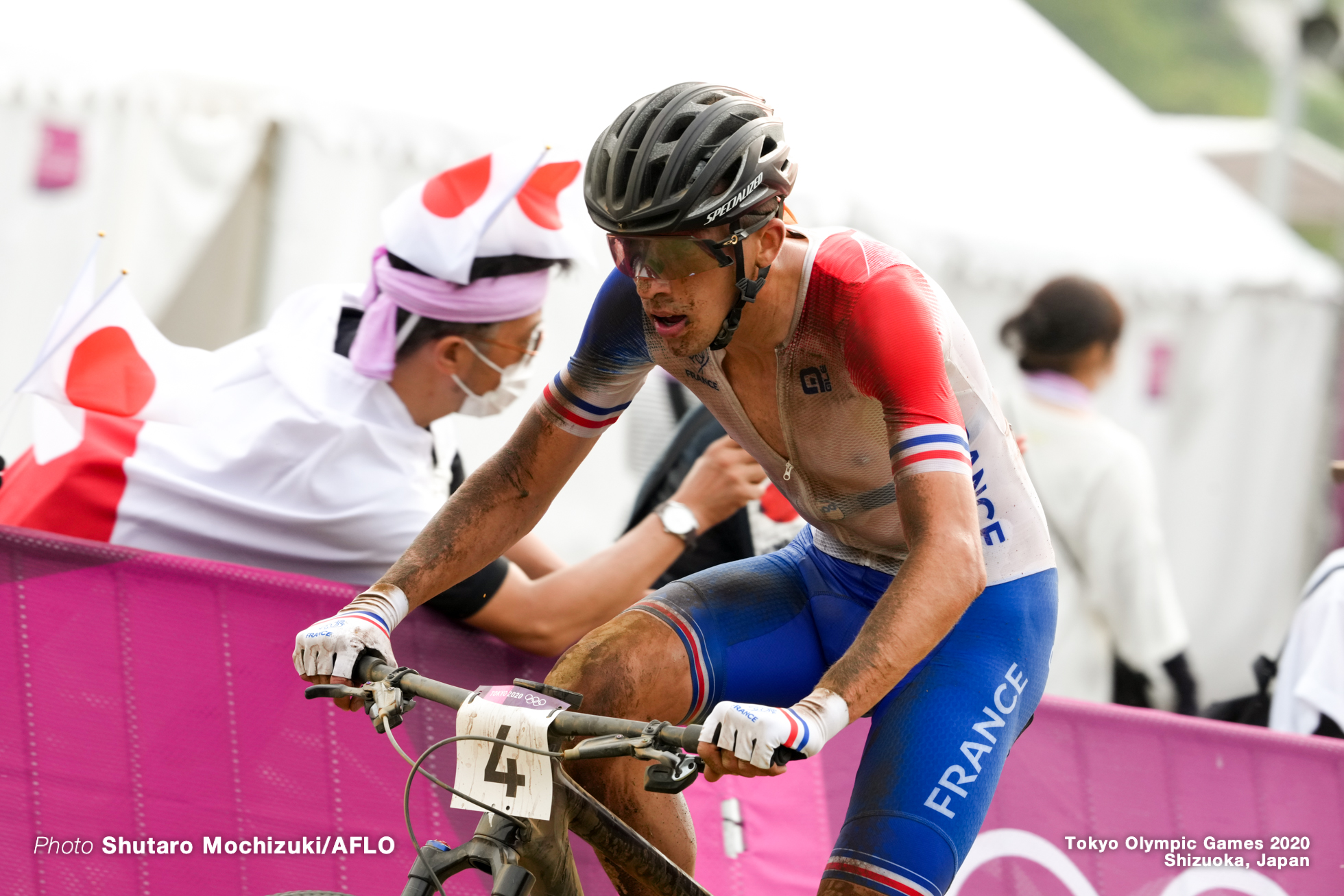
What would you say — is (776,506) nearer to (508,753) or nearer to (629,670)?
(629,670)

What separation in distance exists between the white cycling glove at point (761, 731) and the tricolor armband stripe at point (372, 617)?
2.52ft

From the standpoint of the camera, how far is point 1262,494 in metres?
9.43

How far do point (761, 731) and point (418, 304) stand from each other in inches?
93.4

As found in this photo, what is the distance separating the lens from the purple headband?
4.02m

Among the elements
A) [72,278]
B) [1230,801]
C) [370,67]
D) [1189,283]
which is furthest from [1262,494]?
[72,278]

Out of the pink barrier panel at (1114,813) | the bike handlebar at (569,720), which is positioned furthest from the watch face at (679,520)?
the bike handlebar at (569,720)

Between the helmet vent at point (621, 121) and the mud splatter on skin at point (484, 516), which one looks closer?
the helmet vent at point (621, 121)

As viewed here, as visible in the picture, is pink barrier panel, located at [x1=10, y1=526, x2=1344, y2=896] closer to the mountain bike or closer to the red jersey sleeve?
the mountain bike

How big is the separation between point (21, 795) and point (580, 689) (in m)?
1.46

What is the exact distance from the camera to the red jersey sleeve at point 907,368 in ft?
7.88

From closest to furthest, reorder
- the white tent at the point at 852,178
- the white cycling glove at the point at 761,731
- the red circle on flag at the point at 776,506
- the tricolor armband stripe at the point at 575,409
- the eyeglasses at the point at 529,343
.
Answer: the white cycling glove at the point at 761,731, the tricolor armband stripe at the point at 575,409, the eyeglasses at the point at 529,343, the red circle on flag at the point at 776,506, the white tent at the point at 852,178

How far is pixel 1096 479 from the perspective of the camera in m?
5.69

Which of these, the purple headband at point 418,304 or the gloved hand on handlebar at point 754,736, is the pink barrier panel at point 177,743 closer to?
the purple headband at point 418,304

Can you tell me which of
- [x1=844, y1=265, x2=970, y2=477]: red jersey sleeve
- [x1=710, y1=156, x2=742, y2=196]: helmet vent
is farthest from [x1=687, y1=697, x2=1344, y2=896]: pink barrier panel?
[x1=710, y1=156, x2=742, y2=196]: helmet vent
